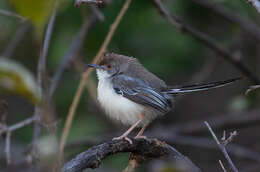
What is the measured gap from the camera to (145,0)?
5.23 m

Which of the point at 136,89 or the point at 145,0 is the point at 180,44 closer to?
the point at 145,0

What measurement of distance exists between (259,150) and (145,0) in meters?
2.96

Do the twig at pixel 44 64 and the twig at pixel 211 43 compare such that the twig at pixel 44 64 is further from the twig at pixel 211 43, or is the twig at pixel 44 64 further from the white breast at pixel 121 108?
the twig at pixel 211 43

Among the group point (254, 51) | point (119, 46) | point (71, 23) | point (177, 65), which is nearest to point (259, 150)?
point (254, 51)

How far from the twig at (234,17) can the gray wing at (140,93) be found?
154cm

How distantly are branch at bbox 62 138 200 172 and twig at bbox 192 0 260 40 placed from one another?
2663mm

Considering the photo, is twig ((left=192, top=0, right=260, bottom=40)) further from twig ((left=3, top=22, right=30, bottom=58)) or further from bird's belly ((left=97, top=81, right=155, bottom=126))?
twig ((left=3, top=22, right=30, bottom=58))

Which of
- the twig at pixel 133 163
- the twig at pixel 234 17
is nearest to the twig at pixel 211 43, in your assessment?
the twig at pixel 234 17

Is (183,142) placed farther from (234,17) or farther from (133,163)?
(133,163)

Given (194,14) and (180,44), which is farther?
(194,14)

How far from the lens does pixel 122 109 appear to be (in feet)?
13.6

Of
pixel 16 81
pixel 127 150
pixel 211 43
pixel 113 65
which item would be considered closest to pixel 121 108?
pixel 113 65

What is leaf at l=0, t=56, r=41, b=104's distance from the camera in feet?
3.84

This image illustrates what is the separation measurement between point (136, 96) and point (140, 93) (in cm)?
5
